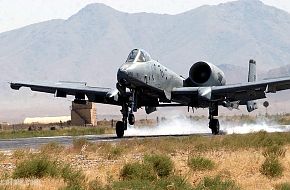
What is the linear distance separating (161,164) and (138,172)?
1552 millimetres

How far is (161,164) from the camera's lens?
20016mm

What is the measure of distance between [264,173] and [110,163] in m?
5.07

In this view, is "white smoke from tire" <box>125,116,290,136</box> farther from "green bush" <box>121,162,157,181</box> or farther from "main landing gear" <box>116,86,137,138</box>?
"green bush" <box>121,162,157,181</box>

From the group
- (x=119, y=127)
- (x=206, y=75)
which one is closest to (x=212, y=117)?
(x=206, y=75)

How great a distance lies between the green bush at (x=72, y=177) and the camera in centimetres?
1628

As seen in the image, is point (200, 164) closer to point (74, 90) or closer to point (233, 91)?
point (233, 91)

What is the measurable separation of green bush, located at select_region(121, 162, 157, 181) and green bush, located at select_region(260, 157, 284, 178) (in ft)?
Answer: 11.8

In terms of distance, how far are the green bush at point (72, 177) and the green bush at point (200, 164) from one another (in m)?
3.88

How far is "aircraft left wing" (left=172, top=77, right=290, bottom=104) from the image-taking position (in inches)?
1443

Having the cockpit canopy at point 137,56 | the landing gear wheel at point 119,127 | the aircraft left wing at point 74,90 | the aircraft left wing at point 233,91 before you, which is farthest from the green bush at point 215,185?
the aircraft left wing at point 74,90

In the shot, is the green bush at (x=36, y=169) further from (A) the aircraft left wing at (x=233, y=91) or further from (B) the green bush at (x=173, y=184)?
(A) the aircraft left wing at (x=233, y=91)

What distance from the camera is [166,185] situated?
1598cm

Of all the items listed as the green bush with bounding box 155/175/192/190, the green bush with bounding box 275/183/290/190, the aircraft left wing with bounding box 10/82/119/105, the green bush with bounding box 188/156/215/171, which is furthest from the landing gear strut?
the green bush with bounding box 155/175/192/190

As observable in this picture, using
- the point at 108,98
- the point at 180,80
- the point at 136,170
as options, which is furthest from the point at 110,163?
the point at 180,80
